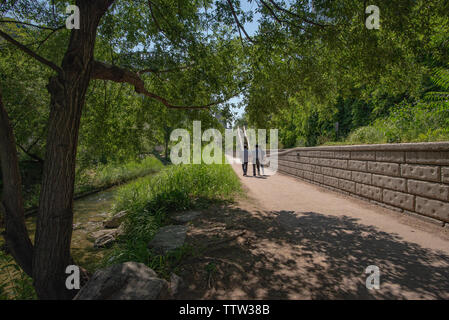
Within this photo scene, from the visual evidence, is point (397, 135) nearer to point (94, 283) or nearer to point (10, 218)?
point (94, 283)

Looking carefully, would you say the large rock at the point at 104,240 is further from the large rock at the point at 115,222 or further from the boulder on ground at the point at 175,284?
the boulder on ground at the point at 175,284

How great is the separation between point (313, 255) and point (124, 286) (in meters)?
2.70

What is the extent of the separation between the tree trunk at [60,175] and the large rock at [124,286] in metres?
1.07

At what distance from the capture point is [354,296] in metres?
2.54

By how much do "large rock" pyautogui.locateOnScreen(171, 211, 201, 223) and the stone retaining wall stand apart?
16.0 ft

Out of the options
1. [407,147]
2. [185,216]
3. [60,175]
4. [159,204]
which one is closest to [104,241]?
[159,204]

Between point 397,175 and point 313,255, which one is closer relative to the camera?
point 313,255

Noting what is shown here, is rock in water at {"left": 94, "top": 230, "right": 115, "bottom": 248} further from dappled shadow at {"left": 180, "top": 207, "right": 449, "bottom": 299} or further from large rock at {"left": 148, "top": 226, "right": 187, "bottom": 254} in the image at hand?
dappled shadow at {"left": 180, "top": 207, "right": 449, "bottom": 299}

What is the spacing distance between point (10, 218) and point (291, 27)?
6.48 meters

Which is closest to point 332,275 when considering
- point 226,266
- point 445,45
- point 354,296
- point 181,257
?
point 354,296

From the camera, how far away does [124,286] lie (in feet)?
8.12

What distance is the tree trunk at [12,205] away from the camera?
3.28 metres

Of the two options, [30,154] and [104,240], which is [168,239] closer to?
[104,240]

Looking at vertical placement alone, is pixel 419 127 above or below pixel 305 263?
above
